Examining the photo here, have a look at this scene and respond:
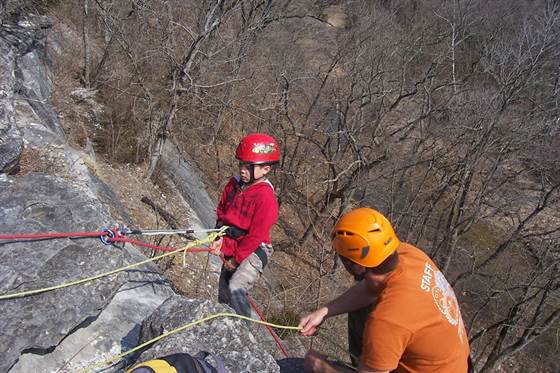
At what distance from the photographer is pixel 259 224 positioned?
12.5 ft

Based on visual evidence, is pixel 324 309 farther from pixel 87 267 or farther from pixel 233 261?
pixel 87 267

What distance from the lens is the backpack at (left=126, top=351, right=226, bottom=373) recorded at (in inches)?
83.6

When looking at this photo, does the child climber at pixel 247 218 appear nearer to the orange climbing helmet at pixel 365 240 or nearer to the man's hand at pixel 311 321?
the man's hand at pixel 311 321

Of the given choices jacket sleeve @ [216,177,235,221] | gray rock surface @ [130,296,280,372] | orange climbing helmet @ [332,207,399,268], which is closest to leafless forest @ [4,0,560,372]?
jacket sleeve @ [216,177,235,221]

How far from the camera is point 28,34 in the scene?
7629 millimetres

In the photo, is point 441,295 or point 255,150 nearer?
point 441,295

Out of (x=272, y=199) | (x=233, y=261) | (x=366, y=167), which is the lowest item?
(x=366, y=167)

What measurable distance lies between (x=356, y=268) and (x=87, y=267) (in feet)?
6.36

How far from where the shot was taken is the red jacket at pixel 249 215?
3.79 metres

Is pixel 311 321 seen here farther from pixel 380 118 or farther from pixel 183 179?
pixel 380 118

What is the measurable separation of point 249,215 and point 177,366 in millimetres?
1791

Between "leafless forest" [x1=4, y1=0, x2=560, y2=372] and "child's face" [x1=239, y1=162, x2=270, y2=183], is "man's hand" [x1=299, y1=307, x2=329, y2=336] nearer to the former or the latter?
"child's face" [x1=239, y1=162, x2=270, y2=183]

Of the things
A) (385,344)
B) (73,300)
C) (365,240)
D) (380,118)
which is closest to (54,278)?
(73,300)

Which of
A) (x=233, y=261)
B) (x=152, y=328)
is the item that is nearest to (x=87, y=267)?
(x=152, y=328)
